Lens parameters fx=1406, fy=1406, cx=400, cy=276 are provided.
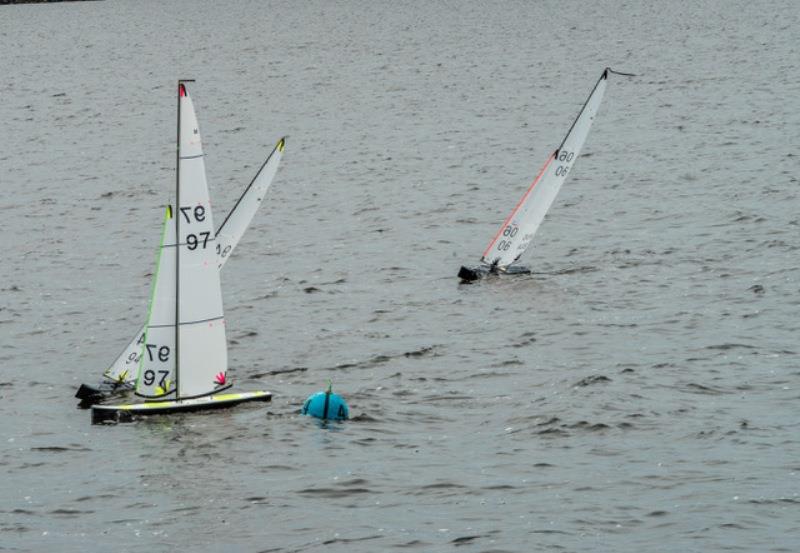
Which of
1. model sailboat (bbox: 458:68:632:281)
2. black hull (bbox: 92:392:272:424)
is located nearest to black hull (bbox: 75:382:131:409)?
black hull (bbox: 92:392:272:424)

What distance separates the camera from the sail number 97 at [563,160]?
148 ft

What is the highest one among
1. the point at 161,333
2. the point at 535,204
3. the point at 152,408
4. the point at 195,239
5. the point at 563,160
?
the point at 563,160

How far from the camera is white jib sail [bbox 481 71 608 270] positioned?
Answer: 4441cm

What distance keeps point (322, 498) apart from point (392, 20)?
164 metres

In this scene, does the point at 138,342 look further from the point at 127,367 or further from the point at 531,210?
the point at 531,210

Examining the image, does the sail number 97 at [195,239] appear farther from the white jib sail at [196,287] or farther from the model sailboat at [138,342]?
the model sailboat at [138,342]

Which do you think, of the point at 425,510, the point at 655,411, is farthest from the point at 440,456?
the point at 655,411

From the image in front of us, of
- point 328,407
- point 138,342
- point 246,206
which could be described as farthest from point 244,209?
point 328,407

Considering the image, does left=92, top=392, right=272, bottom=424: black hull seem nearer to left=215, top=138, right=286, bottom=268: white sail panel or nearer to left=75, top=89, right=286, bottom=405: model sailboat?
left=75, top=89, right=286, bottom=405: model sailboat

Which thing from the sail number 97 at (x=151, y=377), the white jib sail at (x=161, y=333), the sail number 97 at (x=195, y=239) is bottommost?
the sail number 97 at (x=151, y=377)

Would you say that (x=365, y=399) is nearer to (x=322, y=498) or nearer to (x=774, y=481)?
(x=322, y=498)

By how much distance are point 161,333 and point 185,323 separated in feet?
1.84

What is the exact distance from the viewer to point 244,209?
114 feet

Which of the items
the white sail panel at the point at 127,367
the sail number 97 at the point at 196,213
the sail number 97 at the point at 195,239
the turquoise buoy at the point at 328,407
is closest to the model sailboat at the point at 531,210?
the white sail panel at the point at 127,367
